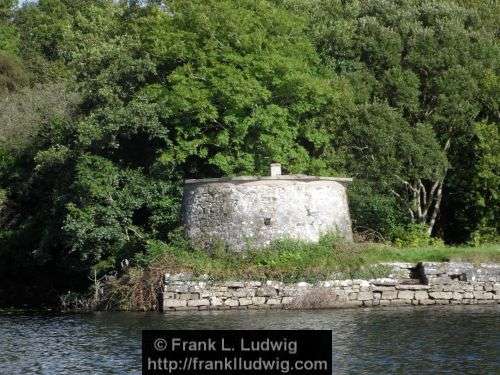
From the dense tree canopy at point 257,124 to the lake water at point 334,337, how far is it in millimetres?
6062

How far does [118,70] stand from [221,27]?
14.2 ft

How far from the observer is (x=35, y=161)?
4203cm

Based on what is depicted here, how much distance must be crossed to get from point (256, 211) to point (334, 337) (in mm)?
9797

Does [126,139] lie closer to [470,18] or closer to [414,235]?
[414,235]

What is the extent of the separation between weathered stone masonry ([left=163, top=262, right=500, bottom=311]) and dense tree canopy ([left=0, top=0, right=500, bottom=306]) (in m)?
3.16

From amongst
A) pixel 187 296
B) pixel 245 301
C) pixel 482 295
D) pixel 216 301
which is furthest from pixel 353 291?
pixel 187 296

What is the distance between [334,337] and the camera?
84.1ft

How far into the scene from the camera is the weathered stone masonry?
1289 inches

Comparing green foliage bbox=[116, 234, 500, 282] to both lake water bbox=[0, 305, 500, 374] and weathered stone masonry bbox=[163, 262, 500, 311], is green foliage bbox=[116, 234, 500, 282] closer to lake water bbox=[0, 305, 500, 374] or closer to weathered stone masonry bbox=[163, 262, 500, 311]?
weathered stone masonry bbox=[163, 262, 500, 311]


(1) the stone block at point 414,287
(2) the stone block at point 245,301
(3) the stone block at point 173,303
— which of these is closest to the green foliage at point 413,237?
(1) the stone block at point 414,287

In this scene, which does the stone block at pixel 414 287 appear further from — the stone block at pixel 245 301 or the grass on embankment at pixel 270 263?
the stone block at pixel 245 301

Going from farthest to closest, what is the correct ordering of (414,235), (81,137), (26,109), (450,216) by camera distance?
(26,109)
(450,216)
(414,235)
(81,137)

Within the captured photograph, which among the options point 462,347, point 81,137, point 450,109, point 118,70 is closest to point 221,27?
point 118,70

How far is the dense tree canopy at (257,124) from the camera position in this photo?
124ft
